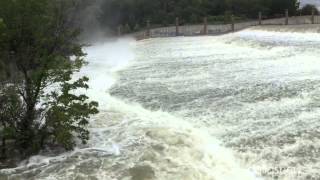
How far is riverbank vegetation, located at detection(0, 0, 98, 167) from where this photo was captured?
11141 mm

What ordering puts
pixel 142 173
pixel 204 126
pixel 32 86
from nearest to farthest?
pixel 142 173 → pixel 32 86 → pixel 204 126

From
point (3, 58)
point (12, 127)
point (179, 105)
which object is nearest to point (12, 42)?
point (3, 58)

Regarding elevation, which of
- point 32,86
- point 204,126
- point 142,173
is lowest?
point 142,173

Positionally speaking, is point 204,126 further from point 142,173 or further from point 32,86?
point 32,86

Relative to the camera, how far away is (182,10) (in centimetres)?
5550

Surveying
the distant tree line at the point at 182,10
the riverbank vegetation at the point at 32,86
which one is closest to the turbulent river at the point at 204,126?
the riverbank vegetation at the point at 32,86

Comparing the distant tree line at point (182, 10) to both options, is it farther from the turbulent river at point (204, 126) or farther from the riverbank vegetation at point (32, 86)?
the riverbank vegetation at point (32, 86)

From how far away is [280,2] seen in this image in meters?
49.9

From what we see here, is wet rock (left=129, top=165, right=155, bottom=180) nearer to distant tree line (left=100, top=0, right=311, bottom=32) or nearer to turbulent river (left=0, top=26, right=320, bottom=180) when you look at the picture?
turbulent river (left=0, top=26, right=320, bottom=180)

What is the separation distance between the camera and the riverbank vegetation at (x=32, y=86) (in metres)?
11.1

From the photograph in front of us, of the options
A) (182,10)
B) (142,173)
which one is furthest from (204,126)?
(182,10)

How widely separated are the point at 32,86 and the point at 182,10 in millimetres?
45069

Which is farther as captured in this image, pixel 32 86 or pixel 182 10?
pixel 182 10

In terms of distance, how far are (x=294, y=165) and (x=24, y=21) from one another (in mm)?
6544
